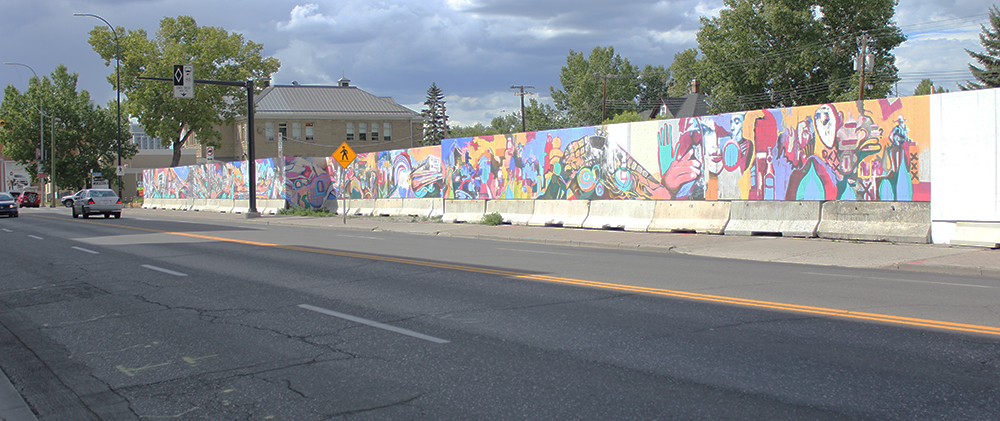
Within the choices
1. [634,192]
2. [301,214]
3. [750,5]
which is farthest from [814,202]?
[750,5]

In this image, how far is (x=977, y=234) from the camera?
503 inches

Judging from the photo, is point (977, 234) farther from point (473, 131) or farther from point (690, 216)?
point (473, 131)

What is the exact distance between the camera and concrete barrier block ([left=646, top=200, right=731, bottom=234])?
54.7 ft

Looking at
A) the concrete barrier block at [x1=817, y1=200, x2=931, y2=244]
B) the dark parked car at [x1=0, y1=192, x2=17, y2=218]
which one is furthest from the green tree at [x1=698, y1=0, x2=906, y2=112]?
the dark parked car at [x1=0, y1=192, x2=17, y2=218]

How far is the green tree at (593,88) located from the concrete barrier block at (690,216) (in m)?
69.4

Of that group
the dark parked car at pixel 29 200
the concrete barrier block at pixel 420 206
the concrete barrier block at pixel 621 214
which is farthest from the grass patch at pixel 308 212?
the dark parked car at pixel 29 200

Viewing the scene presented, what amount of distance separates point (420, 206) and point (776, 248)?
1543cm

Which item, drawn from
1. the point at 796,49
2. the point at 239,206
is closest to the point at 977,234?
the point at 239,206

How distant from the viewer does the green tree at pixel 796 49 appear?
49.1 m

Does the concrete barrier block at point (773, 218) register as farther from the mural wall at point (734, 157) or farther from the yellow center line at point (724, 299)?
the yellow center line at point (724, 299)

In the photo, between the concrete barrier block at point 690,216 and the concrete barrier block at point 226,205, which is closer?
the concrete barrier block at point 690,216

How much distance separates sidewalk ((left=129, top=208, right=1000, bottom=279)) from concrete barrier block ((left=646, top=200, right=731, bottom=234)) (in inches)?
12.8

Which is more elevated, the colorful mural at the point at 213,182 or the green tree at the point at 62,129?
the green tree at the point at 62,129

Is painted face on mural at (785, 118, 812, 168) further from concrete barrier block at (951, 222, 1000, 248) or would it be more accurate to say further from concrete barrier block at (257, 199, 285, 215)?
concrete barrier block at (257, 199, 285, 215)
